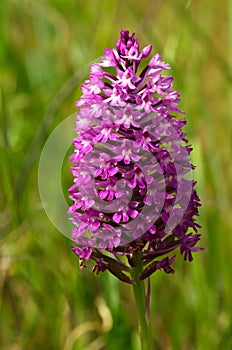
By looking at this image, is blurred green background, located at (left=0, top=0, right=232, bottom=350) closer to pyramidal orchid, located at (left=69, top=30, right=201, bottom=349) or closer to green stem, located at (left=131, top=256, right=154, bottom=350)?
green stem, located at (left=131, top=256, right=154, bottom=350)

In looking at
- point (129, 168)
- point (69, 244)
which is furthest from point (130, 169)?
point (69, 244)

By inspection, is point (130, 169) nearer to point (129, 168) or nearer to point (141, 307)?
point (129, 168)

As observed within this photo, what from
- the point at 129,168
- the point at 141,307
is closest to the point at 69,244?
the point at 141,307

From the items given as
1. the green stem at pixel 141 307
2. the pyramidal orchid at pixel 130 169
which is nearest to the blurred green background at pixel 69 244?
the green stem at pixel 141 307

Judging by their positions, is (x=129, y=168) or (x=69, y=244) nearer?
(x=129, y=168)

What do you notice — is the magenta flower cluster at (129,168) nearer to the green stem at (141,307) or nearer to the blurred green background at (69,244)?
the green stem at (141,307)

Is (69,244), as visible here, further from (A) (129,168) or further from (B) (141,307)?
(A) (129,168)

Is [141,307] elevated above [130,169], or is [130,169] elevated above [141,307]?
[130,169]
